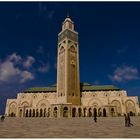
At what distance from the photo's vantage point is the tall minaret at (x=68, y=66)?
209 feet

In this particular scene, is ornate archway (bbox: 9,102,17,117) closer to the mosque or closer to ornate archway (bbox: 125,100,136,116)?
the mosque

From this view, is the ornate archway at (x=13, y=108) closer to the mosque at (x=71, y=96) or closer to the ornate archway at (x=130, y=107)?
the mosque at (x=71, y=96)

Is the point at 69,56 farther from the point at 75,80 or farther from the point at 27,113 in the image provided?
the point at 27,113

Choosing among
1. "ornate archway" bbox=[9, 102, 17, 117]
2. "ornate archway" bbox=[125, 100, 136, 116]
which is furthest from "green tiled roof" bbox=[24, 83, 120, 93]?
"ornate archway" bbox=[125, 100, 136, 116]


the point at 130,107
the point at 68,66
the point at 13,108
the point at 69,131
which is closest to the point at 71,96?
the point at 68,66

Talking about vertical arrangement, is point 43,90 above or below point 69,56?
below

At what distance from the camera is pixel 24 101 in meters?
75.0

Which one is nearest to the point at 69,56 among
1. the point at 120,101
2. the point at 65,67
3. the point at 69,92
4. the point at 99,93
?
the point at 65,67

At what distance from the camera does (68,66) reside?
65500 millimetres

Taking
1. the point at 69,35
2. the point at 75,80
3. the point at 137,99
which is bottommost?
the point at 137,99

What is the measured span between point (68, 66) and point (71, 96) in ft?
32.0

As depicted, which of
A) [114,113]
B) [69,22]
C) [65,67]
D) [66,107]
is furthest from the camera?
[69,22]

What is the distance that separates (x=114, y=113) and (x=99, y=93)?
13.3 meters

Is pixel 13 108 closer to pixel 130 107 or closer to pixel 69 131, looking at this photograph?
pixel 130 107
